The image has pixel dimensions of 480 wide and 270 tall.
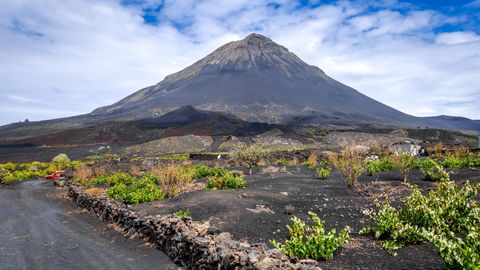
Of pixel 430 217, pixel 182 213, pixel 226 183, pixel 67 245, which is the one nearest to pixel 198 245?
pixel 182 213

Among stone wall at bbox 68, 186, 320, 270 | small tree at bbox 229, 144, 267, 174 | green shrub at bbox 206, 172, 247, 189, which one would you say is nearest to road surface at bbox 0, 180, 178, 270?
stone wall at bbox 68, 186, 320, 270

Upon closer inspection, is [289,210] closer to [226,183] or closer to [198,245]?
[198,245]

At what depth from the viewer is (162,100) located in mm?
171750

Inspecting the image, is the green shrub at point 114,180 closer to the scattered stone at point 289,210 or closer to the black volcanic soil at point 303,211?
the black volcanic soil at point 303,211

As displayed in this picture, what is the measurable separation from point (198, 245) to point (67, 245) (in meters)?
5.14

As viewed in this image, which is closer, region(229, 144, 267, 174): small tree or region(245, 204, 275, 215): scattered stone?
region(245, 204, 275, 215): scattered stone

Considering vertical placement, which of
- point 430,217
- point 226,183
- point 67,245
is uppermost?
point 430,217

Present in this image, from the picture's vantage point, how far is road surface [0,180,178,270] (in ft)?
30.4

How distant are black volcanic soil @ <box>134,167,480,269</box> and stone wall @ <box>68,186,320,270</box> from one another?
1.15 meters

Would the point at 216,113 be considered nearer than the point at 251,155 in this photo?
No

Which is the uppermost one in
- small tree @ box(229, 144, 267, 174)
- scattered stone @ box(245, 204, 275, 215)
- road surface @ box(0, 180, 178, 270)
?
small tree @ box(229, 144, 267, 174)

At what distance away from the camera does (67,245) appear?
36.4 feet

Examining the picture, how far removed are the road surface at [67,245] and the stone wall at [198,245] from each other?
37 centimetres

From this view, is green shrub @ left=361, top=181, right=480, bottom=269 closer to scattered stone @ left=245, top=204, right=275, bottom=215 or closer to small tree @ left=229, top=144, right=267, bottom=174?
scattered stone @ left=245, top=204, right=275, bottom=215
